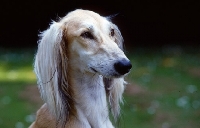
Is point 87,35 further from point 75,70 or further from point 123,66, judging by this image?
point 123,66

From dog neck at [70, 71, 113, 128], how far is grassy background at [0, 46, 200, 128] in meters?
3.59

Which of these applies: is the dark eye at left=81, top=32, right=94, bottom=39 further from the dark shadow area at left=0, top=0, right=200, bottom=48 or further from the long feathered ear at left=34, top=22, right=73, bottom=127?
the dark shadow area at left=0, top=0, right=200, bottom=48

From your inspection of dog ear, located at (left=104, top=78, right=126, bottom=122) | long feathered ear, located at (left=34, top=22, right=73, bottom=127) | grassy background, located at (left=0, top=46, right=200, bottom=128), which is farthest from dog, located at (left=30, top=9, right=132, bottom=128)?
grassy background, located at (left=0, top=46, right=200, bottom=128)

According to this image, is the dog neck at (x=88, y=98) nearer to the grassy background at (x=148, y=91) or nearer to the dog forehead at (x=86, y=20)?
the dog forehead at (x=86, y=20)

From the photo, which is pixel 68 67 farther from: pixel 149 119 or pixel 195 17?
pixel 195 17

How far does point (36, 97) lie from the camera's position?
11.8 m

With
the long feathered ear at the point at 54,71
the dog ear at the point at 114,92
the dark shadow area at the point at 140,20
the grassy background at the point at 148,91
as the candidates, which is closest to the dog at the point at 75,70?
the long feathered ear at the point at 54,71

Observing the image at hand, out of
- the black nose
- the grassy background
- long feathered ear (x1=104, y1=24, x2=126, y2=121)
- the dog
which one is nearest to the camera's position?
the black nose

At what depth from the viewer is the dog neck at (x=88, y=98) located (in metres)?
5.27

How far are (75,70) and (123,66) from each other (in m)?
0.57

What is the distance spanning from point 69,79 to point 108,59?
0.50m

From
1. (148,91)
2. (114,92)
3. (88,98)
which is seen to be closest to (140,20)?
(148,91)

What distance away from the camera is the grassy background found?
10.2m

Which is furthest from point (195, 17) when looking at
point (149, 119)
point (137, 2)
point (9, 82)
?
point (149, 119)
